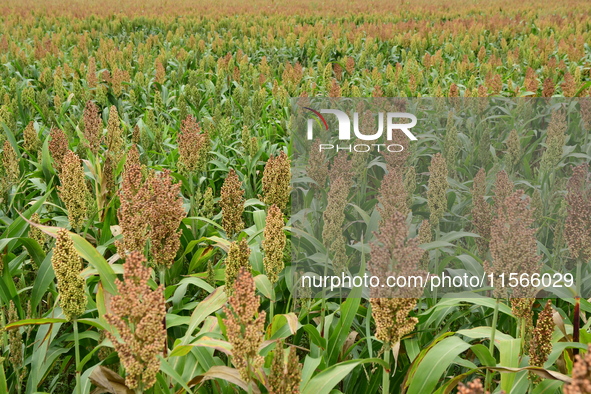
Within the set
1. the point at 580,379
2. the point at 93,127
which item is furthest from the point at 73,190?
the point at 580,379

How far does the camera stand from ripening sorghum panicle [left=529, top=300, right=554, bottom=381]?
1.71 metres

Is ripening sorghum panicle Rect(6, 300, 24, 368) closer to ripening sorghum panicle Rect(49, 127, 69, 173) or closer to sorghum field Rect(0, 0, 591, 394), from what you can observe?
sorghum field Rect(0, 0, 591, 394)

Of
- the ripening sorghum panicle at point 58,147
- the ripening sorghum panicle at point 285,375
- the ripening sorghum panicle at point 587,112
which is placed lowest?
the ripening sorghum panicle at point 285,375

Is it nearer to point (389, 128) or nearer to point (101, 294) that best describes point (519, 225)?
point (389, 128)

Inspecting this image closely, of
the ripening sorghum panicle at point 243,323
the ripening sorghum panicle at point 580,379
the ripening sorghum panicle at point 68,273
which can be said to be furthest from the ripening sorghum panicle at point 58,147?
the ripening sorghum panicle at point 580,379

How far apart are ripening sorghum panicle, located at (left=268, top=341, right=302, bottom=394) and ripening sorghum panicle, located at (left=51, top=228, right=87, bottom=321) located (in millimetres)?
646

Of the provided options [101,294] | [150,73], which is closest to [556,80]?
[150,73]

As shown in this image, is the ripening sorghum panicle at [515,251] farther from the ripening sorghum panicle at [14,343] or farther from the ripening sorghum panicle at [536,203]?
the ripening sorghum panicle at [14,343]

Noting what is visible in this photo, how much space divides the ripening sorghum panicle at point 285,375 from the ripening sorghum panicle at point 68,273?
646mm

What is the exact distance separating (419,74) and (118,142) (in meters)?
4.76

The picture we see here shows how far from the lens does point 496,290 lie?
1854mm

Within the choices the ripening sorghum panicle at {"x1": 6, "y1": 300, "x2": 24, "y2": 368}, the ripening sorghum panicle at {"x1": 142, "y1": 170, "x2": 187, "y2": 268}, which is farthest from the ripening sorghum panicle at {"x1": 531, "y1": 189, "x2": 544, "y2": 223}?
the ripening sorghum panicle at {"x1": 6, "y1": 300, "x2": 24, "y2": 368}

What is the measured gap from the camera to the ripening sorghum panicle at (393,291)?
1655mm

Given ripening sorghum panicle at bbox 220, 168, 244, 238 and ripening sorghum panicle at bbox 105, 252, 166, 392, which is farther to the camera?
ripening sorghum panicle at bbox 220, 168, 244, 238
